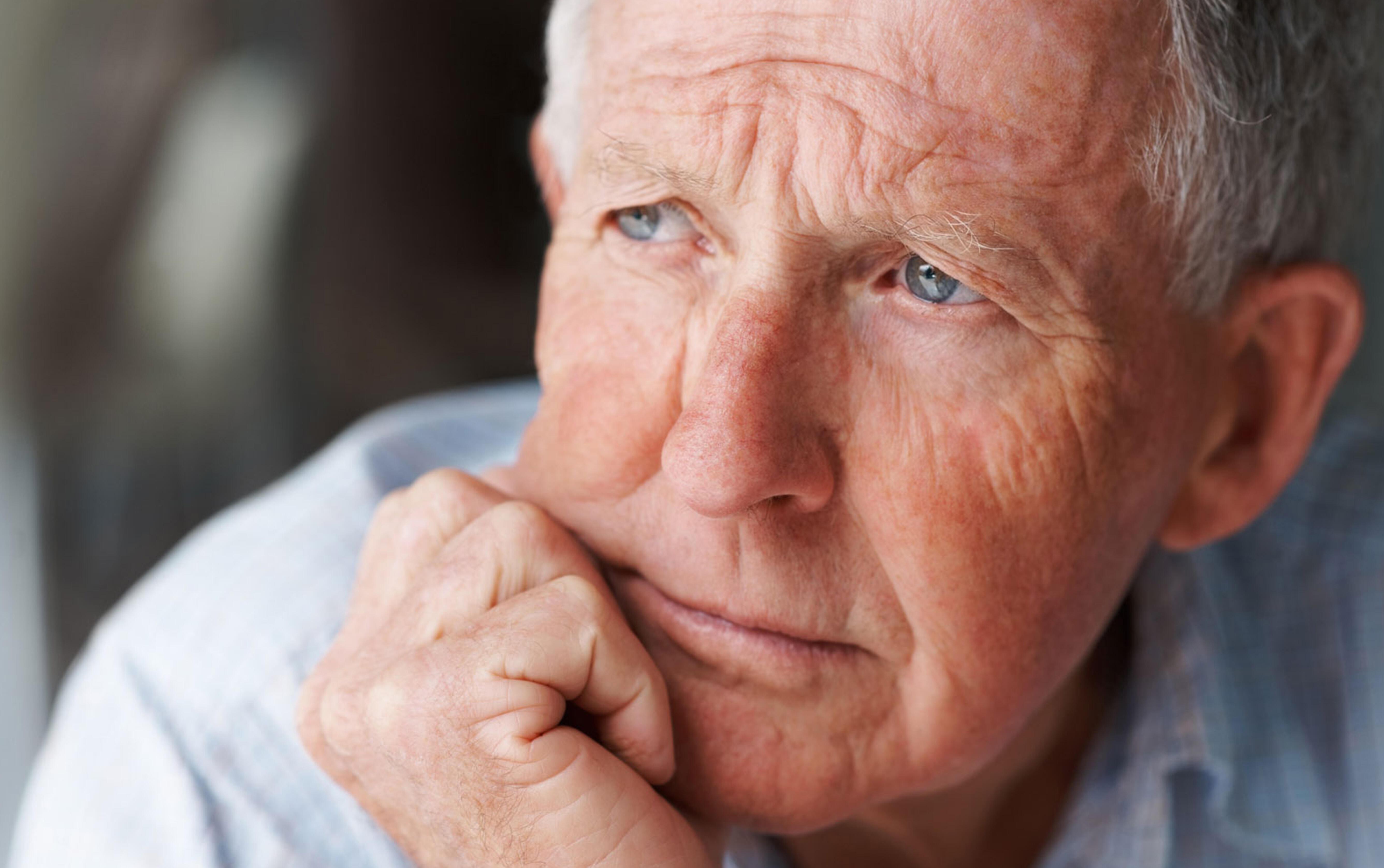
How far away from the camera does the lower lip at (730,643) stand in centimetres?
131

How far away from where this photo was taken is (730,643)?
131 centimetres

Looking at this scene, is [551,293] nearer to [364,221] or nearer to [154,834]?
[154,834]

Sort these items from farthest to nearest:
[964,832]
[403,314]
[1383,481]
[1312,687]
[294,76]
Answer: [403,314] < [294,76] < [1383,481] < [1312,687] < [964,832]

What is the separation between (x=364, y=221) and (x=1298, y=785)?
199 centimetres

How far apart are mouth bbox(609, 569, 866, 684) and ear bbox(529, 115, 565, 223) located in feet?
1.94

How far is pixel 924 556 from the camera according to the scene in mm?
1294

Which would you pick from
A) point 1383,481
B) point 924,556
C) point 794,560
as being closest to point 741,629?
point 794,560

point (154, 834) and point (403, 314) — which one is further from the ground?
point (403, 314)

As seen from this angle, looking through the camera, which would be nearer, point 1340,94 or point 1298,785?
point 1340,94

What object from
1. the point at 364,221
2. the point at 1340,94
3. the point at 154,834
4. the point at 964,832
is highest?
the point at 1340,94

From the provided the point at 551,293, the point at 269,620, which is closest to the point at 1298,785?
the point at 551,293

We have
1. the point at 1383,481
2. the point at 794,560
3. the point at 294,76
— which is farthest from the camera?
the point at 294,76

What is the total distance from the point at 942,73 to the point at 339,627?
3.60 ft

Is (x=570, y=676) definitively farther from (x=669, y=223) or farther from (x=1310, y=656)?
(x=1310, y=656)
